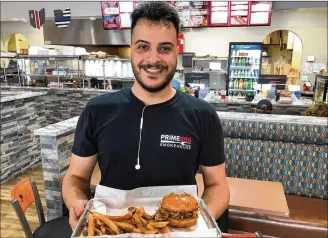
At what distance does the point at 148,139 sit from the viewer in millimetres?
1234

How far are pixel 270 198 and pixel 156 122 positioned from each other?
144 centimetres

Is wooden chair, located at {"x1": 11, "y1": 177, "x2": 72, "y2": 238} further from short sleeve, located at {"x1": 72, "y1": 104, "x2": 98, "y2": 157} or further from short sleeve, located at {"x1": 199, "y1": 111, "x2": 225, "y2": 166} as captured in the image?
short sleeve, located at {"x1": 199, "y1": 111, "x2": 225, "y2": 166}

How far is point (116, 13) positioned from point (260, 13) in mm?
2973

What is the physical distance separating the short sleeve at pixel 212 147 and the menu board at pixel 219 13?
535cm

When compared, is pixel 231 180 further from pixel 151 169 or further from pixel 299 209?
pixel 151 169

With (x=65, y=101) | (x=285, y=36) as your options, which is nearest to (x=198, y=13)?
(x=65, y=101)

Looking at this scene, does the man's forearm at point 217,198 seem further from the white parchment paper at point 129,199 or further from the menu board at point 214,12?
the menu board at point 214,12

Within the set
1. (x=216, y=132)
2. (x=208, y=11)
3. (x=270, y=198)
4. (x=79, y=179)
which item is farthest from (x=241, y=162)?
(x=208, y=11)

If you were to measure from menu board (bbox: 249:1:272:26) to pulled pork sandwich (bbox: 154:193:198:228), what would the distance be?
579 cm

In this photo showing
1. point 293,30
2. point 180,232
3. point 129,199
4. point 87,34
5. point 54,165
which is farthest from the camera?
point 293,30

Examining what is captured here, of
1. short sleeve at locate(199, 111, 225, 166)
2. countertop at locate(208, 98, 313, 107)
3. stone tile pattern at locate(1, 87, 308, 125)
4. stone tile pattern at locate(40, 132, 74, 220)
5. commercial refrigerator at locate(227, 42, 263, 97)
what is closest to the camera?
short sleeve at locate(199, 111, 225, 166)

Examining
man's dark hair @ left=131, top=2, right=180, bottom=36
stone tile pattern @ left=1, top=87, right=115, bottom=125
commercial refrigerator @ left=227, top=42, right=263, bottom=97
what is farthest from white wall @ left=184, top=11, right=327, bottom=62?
man's dark hair @ left=131, top=2, right=180, bottom=36

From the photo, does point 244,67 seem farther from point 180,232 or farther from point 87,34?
point 180,232

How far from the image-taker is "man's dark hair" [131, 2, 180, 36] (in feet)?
3.92
